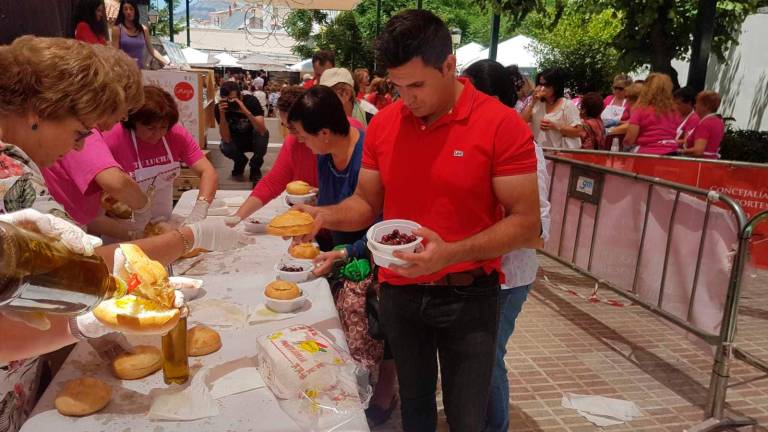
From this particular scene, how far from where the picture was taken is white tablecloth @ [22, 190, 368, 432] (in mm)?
1581

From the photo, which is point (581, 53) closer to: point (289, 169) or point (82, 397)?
point (289, 169)

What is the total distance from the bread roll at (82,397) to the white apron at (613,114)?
8.01 meters

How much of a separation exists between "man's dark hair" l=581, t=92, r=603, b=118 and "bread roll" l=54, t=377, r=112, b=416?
6.22 meters

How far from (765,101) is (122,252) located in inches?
593

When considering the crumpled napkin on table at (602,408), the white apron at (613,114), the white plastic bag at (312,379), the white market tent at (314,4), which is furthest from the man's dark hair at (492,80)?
the white market tent at (314,4)

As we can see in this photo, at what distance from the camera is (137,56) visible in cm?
649

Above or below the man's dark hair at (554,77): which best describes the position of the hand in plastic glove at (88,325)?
below

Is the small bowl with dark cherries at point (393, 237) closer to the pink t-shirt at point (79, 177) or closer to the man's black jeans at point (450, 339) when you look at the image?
the man's black jeans at point (450, 339)

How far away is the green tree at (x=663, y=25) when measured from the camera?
905cm

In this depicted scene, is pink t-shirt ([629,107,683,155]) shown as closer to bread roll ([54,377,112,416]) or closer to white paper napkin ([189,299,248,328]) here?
white paper napkin ([189,299,248,328])

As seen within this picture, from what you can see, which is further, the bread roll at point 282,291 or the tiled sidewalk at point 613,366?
the tiled sidewalk at point 613,366

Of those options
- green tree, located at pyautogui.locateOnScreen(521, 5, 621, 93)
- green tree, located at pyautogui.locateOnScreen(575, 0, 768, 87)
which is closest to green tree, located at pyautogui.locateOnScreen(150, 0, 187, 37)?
green tree, located at pyautogui.locateOnScreen(521, 5, 621, 93)

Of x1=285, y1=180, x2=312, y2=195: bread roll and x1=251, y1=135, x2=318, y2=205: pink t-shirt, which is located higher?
x1=251, y1=135, x2=318, y2=205: pink t-shirt

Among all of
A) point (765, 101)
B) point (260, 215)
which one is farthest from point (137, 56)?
point (765, 101)
